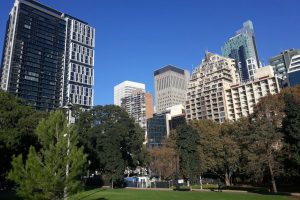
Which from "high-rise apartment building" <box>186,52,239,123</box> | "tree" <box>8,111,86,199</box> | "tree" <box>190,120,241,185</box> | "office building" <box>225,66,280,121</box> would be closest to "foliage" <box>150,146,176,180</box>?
"tree" <box>190,120,241,185</box>

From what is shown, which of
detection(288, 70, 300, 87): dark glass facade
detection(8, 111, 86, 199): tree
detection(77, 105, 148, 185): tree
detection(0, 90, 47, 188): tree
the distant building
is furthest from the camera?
the distant building

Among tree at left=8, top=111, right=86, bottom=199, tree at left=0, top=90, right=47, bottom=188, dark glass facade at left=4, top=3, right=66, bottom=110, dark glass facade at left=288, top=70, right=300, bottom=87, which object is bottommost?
tree at left=8, top=111, right=86, bottom=199

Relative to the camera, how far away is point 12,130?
3497cm

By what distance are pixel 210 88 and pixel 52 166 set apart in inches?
5310

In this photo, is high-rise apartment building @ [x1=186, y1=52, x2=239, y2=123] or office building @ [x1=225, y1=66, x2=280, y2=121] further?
high-rise apartment building @ [x1=186, y1=52, x2=239, y2=123]

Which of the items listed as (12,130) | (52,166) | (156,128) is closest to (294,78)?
(156,128)

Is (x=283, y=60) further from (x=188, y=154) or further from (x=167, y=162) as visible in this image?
(x=188, y=154)

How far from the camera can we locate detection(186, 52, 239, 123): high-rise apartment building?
139875mm

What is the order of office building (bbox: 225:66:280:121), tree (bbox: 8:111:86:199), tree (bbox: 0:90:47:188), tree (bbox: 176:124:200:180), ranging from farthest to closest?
office building (bbox: 225:66:280:121), tree (bbox: 176:124:200:180), tree (bbox: 0:90:47:188), tree (bbox: 8:111:86:199)

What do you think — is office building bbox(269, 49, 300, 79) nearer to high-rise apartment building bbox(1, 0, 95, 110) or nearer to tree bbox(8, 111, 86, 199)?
high-rise apartment building bbox(1, 0, 95, 110)

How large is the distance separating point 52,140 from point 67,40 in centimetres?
19056

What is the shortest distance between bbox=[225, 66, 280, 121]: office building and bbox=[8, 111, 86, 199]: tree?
11539 cm

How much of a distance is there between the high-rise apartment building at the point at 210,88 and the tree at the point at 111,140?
78691 mm

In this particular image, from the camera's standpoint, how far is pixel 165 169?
7319 cm
